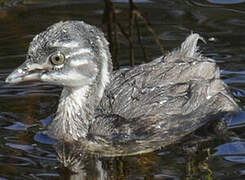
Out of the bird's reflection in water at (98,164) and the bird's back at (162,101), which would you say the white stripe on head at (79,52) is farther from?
the bird's reflection in water at (98,164)

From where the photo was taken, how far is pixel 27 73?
915 centimetres

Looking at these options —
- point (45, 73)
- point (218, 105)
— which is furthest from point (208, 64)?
point (45, 73)

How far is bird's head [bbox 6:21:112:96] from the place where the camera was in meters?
9.10

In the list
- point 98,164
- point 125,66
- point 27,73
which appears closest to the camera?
point 98,164

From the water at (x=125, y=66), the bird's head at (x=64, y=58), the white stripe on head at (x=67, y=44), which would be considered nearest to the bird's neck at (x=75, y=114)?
the bird's head at (x=64, y=58)

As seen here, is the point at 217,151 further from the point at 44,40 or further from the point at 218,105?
the point at 44,40

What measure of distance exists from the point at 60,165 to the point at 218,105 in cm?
208

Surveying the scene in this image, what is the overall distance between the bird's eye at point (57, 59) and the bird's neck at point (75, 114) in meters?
0.43

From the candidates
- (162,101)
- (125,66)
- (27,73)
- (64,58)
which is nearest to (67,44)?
(64,58)

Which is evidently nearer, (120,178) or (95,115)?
(120,178)

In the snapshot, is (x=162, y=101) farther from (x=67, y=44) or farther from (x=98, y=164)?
(x=67, y=44)

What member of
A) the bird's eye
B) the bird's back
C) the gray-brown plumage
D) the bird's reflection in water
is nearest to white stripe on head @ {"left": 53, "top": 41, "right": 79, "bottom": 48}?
the gray-brown plumage

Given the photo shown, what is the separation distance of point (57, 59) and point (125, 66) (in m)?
2.28

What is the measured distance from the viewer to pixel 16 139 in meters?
9.43
